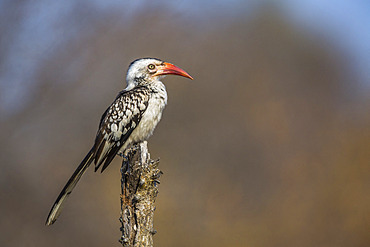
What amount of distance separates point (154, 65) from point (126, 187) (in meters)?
1.31

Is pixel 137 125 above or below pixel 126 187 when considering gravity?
above

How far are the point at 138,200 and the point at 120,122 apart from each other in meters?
0.91

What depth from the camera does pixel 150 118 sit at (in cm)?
281

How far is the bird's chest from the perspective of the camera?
9.20 ft

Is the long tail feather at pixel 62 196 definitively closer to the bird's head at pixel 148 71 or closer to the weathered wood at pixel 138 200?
the weathered wood at pixel 138 200

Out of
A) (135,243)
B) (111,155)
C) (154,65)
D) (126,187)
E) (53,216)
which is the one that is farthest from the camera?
(154,65)

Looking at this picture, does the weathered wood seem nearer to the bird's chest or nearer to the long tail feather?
the long tail feather

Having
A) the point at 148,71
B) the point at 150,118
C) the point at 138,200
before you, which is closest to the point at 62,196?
the point at 138,200

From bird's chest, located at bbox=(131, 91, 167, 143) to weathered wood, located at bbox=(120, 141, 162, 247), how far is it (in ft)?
2.26

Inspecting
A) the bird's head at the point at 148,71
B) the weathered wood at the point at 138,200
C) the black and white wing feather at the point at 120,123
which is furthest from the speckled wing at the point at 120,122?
the weathered wood at the point at 138,200

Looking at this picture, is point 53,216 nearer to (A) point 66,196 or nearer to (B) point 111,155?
(A) point 66,196

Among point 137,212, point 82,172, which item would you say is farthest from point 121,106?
point 137,212

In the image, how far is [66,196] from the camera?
2332 mm

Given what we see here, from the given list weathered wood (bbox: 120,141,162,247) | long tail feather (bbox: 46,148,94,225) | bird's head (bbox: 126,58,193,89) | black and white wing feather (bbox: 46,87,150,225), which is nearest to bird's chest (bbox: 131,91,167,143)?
black and white wing feather (bbox: 46,87,150,225)
